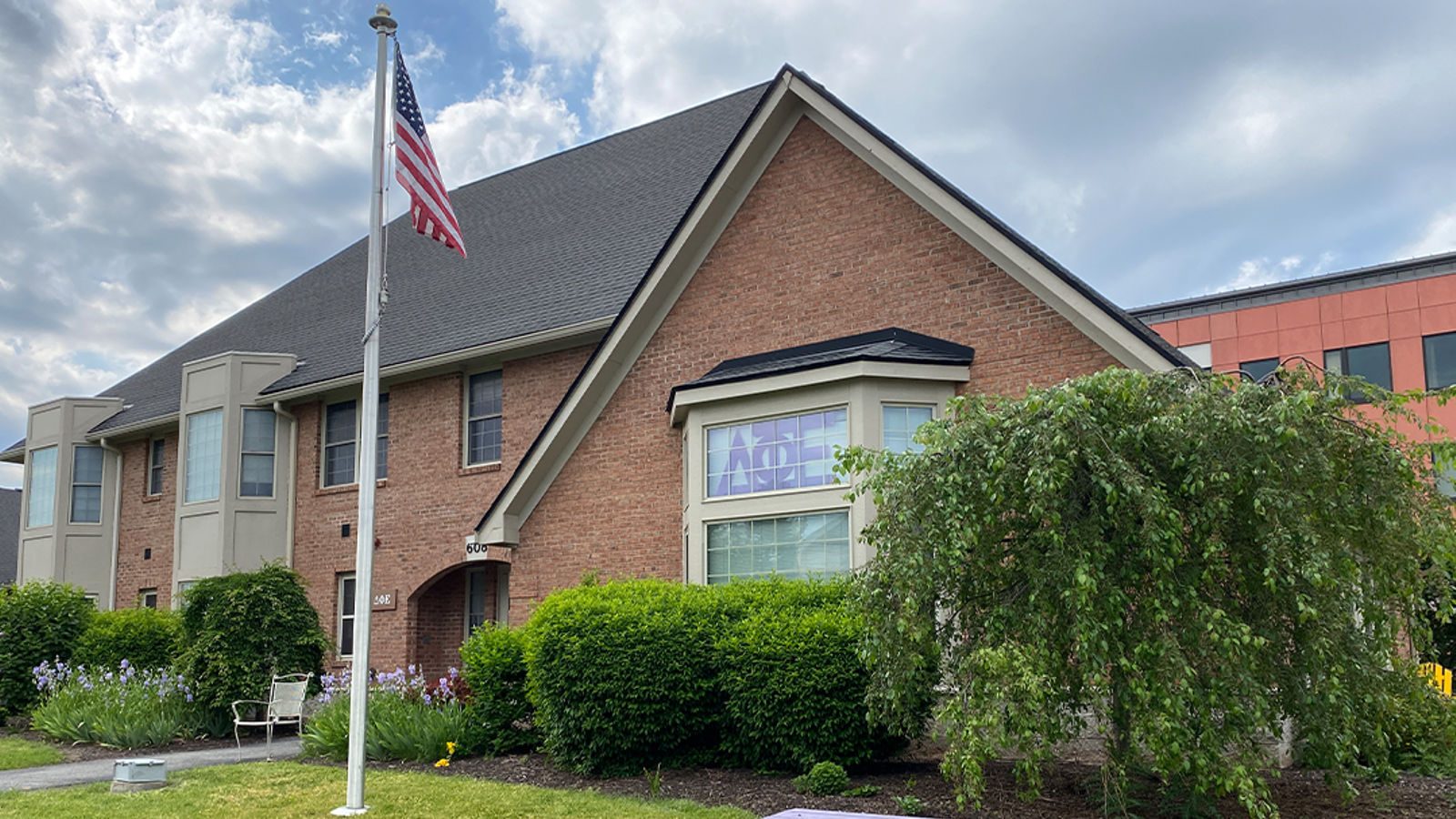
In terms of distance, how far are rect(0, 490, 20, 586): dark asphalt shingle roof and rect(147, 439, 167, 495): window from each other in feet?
83.5

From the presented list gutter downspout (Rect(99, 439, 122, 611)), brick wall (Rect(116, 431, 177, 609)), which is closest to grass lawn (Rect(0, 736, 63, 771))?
brick wall (Rect(116, 431, 177, 609))

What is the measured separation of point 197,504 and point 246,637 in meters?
8.30

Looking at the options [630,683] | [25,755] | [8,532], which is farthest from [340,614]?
[8,532]

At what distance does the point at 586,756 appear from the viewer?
10.7 meters

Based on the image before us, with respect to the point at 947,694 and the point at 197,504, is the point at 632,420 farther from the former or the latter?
the point at 197,504

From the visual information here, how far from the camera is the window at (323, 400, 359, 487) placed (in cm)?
2227

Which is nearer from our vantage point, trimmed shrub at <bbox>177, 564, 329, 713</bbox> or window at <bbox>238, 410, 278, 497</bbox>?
trimmed shrub at <bbox>177, 564, 329, 713</bbox>

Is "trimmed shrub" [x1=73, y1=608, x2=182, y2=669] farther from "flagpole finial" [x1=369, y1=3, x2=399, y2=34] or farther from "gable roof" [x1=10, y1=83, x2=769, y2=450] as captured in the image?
"flagpole finial" [x1=369, y1=3, x2=399, y2=34]

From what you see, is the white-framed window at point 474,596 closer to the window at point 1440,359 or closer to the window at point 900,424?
the window at point 900,424

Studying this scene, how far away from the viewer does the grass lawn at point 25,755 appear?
13773 millimetres

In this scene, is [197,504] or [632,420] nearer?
[632,420]

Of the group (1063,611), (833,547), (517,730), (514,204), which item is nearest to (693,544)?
(833,547)

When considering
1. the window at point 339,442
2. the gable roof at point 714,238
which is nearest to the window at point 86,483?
the window at point 339,442

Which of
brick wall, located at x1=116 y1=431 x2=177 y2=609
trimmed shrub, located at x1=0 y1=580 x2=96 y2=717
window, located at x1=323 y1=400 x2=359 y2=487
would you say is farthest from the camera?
brick wall, located at x1=116 y1=431 x2=177 y2=609
